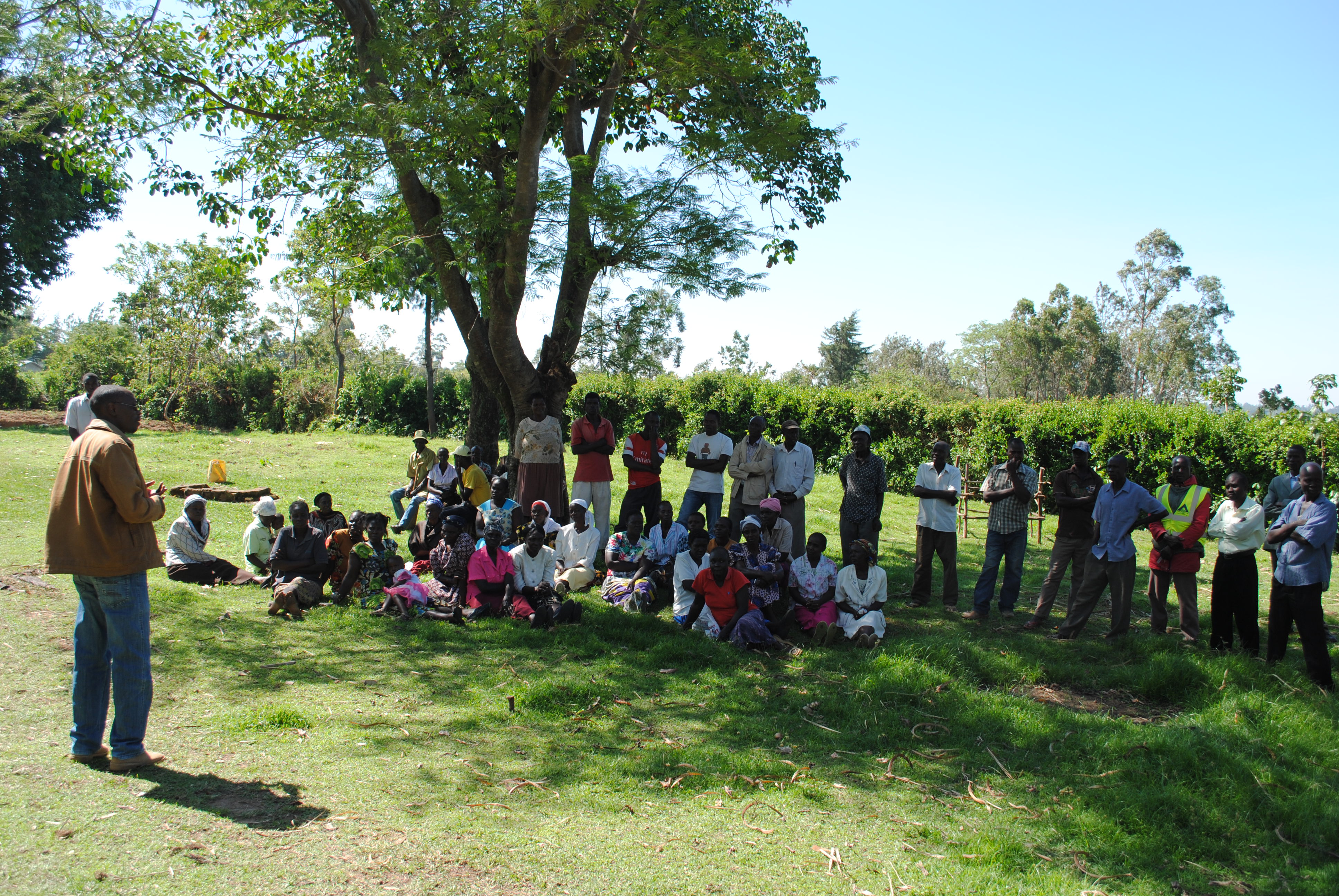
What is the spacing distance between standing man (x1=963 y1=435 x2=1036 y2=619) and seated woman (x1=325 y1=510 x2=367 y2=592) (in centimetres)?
637

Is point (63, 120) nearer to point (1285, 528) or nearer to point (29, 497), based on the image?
point (29, 497)

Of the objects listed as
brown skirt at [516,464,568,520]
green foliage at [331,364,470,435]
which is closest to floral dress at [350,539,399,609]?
brown skirt at [516,464,568,520]

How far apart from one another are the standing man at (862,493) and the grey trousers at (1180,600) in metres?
2.61

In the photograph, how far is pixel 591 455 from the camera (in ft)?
34.4

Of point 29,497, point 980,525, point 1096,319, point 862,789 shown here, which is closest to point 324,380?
point 29,497

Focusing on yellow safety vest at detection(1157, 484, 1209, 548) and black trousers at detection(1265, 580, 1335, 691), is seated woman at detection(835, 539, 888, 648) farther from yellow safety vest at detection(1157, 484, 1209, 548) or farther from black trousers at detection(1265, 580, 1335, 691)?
black trousers at detection(1265, 580, 1335, 691)

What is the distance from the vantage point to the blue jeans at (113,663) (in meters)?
4.40

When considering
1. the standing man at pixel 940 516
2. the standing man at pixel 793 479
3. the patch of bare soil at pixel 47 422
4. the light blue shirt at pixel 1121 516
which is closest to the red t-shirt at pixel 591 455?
the standing man at pixel 793 479

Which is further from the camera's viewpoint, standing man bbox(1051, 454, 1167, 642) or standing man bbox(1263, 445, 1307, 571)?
standing man bbox(1263, 445, 1307, 571)

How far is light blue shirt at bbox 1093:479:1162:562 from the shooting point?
7539 millimetres

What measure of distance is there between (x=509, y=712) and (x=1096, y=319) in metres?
52.4

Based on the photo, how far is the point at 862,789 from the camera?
4844 mm

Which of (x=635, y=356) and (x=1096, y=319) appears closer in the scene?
(x=635, y=356)

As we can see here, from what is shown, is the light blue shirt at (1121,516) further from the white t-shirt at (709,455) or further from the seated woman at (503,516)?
the seated woman at (503,516)
